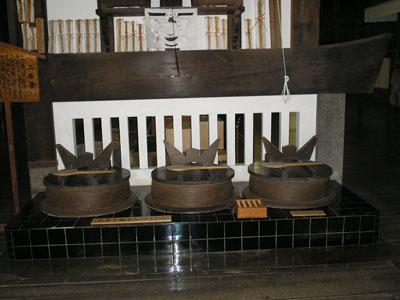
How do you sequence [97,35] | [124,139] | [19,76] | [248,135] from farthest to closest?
1. [248,135]
2. [124,139]
3. [97,35]
4. [19,76]

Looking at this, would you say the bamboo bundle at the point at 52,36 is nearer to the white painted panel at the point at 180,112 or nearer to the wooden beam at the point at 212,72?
the wooden beam at the point at 212,72

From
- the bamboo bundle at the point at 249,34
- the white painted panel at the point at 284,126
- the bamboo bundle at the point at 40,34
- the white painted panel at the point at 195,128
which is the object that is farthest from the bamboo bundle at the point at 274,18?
the bamboo bundle at the point at 40,34

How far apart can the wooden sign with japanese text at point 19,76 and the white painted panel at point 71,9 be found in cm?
76

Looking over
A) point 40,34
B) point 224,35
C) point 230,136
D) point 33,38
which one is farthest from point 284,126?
point 33,38

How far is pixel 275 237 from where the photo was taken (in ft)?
11.6

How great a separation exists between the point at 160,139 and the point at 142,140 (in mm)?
211

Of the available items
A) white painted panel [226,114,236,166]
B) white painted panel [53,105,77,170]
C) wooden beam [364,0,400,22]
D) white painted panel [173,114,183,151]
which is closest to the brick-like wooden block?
white painted panel [226,114,236,166]

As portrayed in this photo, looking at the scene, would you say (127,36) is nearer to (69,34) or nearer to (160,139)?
(69,34)

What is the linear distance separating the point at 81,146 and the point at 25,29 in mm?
1548

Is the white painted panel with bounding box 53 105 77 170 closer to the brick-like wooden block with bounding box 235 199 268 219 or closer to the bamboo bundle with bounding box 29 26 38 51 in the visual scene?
the bamboo bundle with bounding box 29 26 38 51

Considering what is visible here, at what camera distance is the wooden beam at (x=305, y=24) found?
13.8ft

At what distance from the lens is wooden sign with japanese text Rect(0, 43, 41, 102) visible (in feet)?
12.0

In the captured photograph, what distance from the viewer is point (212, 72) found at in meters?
4.03

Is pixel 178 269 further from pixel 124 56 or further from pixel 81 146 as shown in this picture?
pixel 81 146
